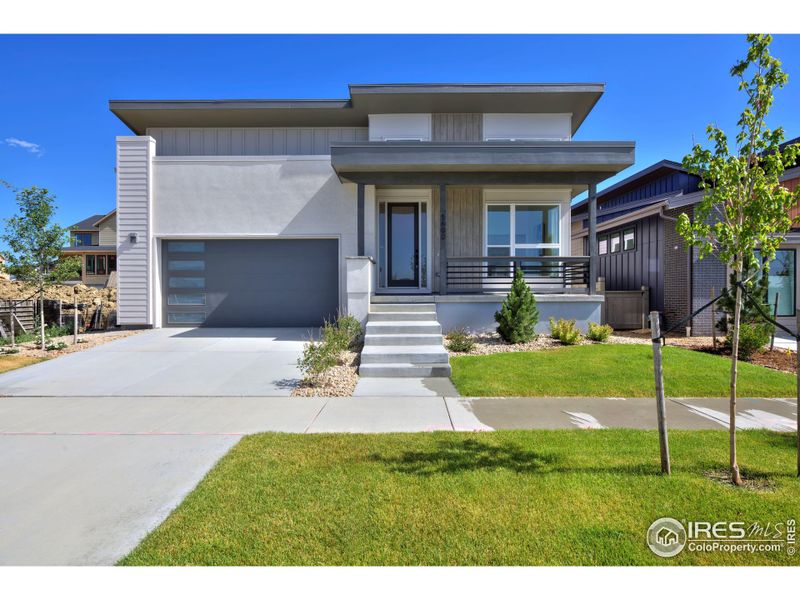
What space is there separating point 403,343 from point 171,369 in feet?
14.3

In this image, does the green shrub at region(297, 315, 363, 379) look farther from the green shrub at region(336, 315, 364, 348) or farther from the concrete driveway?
the green shrub at region(336, 315, 364, 348)

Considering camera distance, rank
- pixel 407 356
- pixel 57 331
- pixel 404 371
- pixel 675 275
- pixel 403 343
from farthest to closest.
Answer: pixel 675 275, pixel 57 331, pixel 403 343, pixel 407 356, pixel 404 371

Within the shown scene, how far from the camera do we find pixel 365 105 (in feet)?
38.2

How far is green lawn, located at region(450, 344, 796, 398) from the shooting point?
598 cm

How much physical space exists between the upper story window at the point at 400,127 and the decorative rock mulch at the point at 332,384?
7.74m

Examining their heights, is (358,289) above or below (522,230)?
below

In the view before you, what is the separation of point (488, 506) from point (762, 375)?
6.71 metres

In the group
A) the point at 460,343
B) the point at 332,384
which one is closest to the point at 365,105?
the point at 460,343

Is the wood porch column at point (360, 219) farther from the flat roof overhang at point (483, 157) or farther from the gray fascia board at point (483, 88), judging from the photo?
the gray fascia board at point (483, 88)

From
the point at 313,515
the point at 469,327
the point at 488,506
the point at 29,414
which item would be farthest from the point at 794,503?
the point at 29,414

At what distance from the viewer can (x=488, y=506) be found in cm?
285

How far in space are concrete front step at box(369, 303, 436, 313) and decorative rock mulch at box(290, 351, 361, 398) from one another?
85.5 inches

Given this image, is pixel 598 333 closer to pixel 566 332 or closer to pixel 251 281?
pixel 566 332

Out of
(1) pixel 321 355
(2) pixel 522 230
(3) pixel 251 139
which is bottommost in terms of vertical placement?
(1) pixel 321 355
